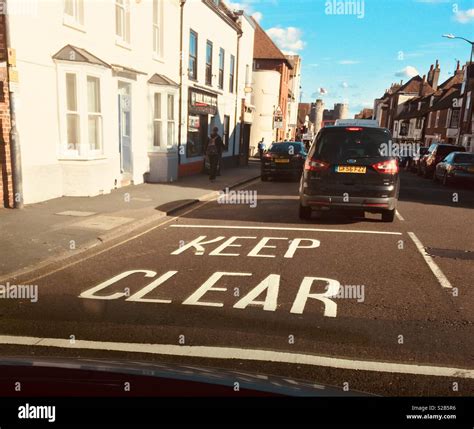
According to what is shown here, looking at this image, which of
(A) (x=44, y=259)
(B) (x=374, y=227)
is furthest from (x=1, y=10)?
(B) (x=374, y=227)

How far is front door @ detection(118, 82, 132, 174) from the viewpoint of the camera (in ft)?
45.8

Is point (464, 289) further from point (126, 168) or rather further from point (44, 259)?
point (126, 168)

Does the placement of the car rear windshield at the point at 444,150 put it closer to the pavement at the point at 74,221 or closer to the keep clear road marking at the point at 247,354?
the pavement at the point at 74,221

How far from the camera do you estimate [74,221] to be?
853 centimetres

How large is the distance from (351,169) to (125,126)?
870 centimetres

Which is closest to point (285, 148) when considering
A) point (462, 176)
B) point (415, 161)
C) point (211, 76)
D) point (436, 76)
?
point (211, 76)

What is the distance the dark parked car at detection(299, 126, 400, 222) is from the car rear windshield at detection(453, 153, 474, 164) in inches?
449

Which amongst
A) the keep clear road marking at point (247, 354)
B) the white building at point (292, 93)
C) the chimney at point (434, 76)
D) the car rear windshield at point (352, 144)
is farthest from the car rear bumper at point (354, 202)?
the chimney at point (434, 76)

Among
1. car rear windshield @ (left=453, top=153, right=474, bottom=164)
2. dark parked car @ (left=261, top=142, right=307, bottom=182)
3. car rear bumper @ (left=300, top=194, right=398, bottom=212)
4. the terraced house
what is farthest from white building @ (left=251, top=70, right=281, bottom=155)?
car rear bumper @ (left=300, top=194, right=398, bottom=212)

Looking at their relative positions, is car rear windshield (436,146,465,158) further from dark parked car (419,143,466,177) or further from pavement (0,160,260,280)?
pavement (0,160,260,280)

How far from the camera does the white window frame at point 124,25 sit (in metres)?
13.1

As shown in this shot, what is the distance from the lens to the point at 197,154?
804 inches

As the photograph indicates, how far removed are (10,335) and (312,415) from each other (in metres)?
3.37

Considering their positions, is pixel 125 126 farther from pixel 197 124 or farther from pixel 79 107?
pixel 197 124
